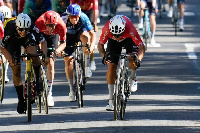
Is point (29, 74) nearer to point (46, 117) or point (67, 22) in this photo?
point (46, 117)

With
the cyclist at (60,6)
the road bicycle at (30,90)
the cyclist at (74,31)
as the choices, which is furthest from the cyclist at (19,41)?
the cyclist at (60,6)

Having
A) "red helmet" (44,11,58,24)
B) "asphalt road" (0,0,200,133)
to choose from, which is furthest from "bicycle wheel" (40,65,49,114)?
"red helmet" (44,11,58,24)

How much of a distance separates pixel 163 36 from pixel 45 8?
9.99m

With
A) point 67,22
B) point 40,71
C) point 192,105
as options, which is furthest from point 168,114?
point 67,22

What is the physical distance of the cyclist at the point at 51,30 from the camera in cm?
1582

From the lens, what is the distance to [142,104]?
1636 centimetres

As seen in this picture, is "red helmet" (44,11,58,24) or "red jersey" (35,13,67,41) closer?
"red helmet" (44,11,58,24)

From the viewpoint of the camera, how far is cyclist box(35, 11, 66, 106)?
623 inches

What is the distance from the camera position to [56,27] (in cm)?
1612

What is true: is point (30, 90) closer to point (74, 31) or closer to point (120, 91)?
point (120, 91)

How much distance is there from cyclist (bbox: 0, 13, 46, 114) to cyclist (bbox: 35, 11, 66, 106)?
42 cm

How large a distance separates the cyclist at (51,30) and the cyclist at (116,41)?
38.7 inches

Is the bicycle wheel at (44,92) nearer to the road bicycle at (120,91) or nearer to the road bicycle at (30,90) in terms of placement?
the road bicycle at (30,90)

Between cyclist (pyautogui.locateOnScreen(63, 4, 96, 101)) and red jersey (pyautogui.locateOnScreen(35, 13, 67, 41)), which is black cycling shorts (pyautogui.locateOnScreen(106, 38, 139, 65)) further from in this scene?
cyclist (pyautogui.locateOnScreen(63, 4, 96, 101))
